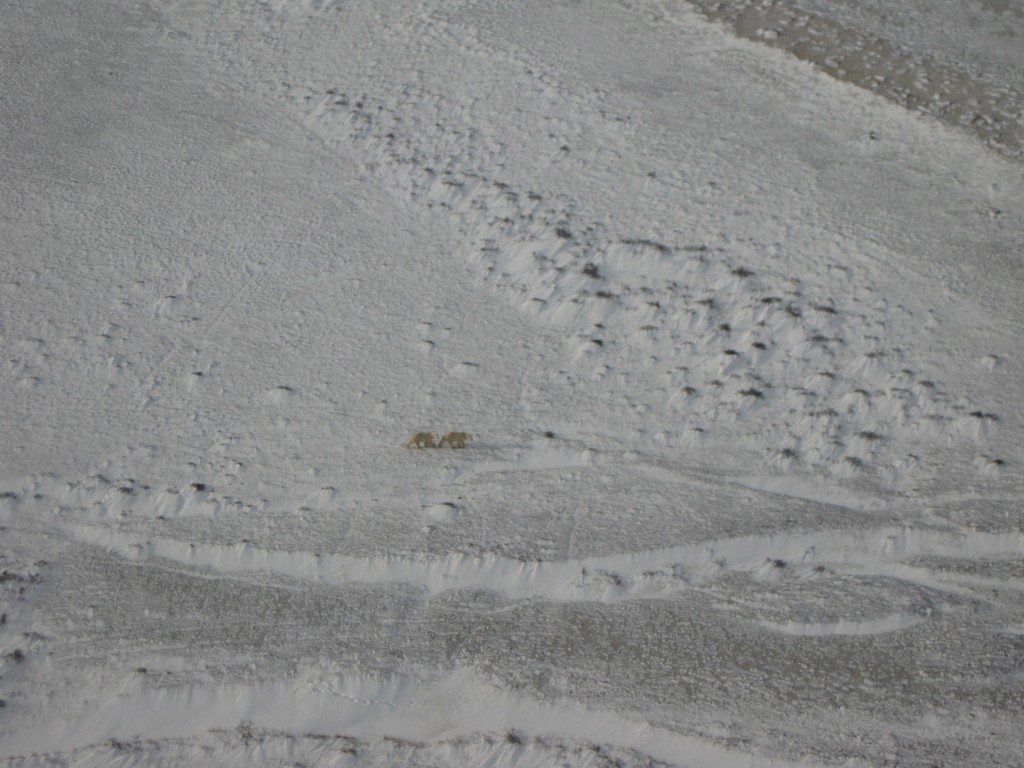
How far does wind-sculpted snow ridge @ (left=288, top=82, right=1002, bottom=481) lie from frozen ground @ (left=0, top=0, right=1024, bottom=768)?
1 centimetres

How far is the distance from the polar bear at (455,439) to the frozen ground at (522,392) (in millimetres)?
50

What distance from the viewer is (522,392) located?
2.80m

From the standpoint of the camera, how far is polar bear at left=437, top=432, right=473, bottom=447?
8.75ft

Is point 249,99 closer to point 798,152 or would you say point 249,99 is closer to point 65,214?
point 65,214

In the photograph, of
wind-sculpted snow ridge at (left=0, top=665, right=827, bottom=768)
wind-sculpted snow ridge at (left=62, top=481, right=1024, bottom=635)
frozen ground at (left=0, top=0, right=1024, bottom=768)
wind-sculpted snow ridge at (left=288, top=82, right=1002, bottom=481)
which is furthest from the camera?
wind-sculpted snow ridge at (left=288, top=82, right=1002, bottom=481)

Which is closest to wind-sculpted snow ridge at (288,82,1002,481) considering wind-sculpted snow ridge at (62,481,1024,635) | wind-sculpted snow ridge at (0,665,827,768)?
wind-sculpted snow ridge at (62,481,1024,635)

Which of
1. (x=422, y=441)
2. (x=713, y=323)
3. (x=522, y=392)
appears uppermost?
(x=713, y=323)

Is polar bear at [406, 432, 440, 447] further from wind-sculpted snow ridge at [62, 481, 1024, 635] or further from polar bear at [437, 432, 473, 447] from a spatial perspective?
wind-sculpted snow ridge at [62, 481, 1024, 635]

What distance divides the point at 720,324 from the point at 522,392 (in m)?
0.63

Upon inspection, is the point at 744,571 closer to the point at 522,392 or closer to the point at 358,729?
the point at 522,392

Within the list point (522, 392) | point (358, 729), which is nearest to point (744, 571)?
point (522, 392)

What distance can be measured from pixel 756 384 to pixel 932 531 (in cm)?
61

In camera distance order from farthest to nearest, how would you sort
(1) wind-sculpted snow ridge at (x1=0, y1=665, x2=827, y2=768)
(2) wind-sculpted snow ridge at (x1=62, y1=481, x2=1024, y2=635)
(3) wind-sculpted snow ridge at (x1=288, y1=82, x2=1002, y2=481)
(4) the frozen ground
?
(3) wind-sculpted snow ridge at (x1=288, y1=82, x2=1002, y2=481), (2) wind-sculpted snow ridge at (x1=62, y1=481, x2=1024, y2=635), (4) the frozen ground, (1) wind-sculpted snow ridge at (x1=0, y1=665, x2=827, y2=768)

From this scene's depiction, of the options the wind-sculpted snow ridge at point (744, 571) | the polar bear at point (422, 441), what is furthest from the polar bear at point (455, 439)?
the wind-sculpted snow ridge at point (744, 571)
